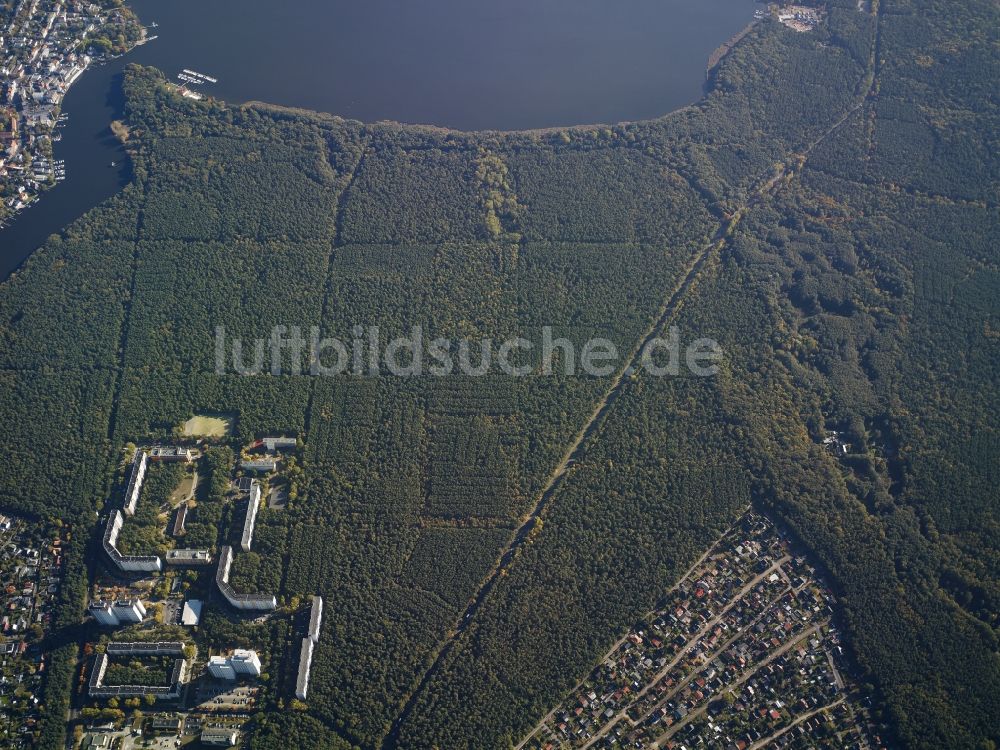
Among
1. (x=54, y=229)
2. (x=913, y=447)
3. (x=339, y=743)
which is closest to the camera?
(x=339, y=743)

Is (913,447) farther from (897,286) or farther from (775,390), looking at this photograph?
(897,286)

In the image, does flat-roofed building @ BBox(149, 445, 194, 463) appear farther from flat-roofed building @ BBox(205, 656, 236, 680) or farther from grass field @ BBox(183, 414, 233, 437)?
flat-roofed building @ BBox(205, 656, 236, 680)

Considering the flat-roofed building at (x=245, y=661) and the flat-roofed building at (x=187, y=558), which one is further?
the flat-roofed building at (x=187, y=558)

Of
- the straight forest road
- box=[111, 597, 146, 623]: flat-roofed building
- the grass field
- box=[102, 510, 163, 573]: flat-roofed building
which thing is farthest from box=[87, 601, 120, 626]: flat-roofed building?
the straight forest road

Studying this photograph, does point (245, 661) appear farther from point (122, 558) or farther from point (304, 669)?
point (122, 558)

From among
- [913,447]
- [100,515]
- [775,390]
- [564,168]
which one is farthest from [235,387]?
[913,447]

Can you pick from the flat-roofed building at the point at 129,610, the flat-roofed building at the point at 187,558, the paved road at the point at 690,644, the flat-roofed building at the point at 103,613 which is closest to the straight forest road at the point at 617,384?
the paved road at the point at 690,644

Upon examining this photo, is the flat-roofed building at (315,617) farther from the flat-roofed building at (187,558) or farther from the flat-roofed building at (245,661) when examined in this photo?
the flat-roofed building at (187,558)
